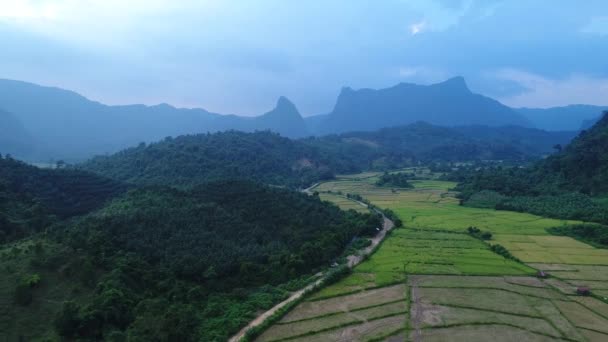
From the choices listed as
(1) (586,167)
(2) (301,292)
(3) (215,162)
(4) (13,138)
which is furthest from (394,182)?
(4) (13,138)

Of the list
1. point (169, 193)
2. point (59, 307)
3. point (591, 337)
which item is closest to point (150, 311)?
point (59, 307)

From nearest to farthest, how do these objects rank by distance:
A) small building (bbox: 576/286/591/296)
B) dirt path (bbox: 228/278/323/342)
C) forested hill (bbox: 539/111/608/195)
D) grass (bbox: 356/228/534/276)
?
dirt path (bbox: 228/278/323/342) < small building (bbox: 576/286/591/296) < grass (bbox: 356/228/534/276) < forested hill (bbox: 539/111/608/195)

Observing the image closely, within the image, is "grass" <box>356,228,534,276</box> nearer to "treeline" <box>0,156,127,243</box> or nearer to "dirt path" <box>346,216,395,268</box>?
"dirt path" <box>346,216,395,268</box>

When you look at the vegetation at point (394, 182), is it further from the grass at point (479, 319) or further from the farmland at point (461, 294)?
the grass at point (479, 319)

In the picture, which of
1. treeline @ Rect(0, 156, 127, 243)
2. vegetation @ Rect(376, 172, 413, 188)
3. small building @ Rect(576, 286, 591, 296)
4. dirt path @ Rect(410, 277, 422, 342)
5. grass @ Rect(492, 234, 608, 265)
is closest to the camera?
dirt path @ Rect(410, 277, 422, 342)

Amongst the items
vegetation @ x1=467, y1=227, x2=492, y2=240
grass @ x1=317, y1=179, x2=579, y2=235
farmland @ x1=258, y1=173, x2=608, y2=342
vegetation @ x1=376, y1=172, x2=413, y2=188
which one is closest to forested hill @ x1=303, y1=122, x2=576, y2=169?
vegetation @ x1=376, y1=172, x2=413, y2=188

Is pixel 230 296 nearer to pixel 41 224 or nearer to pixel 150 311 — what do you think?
pixel 150 311

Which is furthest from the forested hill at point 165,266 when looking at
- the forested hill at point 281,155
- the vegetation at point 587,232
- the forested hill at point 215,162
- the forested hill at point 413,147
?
the forested hill at point 413,147
